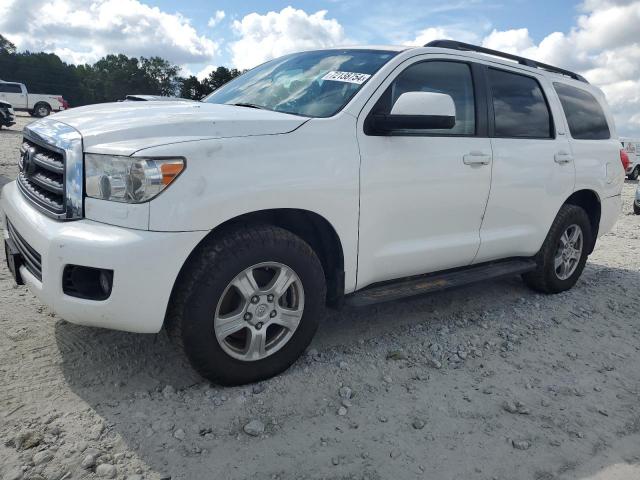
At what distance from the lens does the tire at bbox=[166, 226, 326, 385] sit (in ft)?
8.33

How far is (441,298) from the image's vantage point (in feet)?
14.6

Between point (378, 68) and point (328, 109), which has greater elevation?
point (378, 68)

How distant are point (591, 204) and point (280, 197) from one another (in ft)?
11.6

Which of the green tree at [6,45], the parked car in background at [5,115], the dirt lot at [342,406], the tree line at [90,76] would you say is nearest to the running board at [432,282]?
the dirt lot at [342,406]

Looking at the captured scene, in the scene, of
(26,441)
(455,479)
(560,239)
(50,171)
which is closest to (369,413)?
(455,479)

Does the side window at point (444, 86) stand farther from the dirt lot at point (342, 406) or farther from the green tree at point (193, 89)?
the green tree at point (193, 89)

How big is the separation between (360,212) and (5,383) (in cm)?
202

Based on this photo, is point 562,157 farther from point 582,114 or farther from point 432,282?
point 432,282

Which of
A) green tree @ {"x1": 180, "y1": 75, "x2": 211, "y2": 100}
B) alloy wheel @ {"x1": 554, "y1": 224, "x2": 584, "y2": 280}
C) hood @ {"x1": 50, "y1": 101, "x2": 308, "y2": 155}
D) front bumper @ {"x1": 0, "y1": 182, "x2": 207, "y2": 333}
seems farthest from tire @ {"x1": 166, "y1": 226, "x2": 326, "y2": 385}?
green tree @ {"x1": 180, "y1": 75, "x2": 211, "y2": 100}

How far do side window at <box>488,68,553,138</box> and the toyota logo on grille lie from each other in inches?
116

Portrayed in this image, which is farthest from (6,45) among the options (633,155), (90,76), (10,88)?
(633,155)

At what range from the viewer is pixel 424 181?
3283mm

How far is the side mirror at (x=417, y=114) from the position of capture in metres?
3.00

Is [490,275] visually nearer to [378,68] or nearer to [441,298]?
[441,298]
